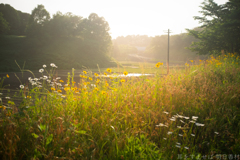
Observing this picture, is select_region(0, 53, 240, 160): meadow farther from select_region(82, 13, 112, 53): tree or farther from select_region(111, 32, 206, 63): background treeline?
select_region(111, 32, 206, 63): background treeline

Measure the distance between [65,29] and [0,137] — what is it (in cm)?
3652

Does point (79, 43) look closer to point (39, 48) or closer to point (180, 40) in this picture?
point (39, 48)

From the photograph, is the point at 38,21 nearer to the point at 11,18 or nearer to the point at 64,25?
the point at 64,25

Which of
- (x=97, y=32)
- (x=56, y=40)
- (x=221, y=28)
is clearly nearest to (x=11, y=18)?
(x=56, y=40)

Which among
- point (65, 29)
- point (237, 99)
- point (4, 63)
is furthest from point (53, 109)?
point (65, 29)

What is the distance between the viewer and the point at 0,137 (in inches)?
71.3

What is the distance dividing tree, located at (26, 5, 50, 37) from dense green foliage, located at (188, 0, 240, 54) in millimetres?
28767

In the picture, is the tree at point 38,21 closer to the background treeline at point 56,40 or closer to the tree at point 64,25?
the background treeline at point 56,40

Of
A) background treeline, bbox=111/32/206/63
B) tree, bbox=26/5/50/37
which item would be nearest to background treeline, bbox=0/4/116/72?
tree, bbox=26/5/50/37

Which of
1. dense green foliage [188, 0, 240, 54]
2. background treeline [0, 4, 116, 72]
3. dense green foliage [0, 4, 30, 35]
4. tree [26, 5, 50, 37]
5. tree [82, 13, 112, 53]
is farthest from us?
dense green foliage [0, 4, 30, 35]

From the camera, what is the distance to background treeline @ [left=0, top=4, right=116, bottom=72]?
81.1ft

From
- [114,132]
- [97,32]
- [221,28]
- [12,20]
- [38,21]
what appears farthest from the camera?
[97,32]

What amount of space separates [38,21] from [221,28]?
3341 centimetres

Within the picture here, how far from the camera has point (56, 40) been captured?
32.7 m
